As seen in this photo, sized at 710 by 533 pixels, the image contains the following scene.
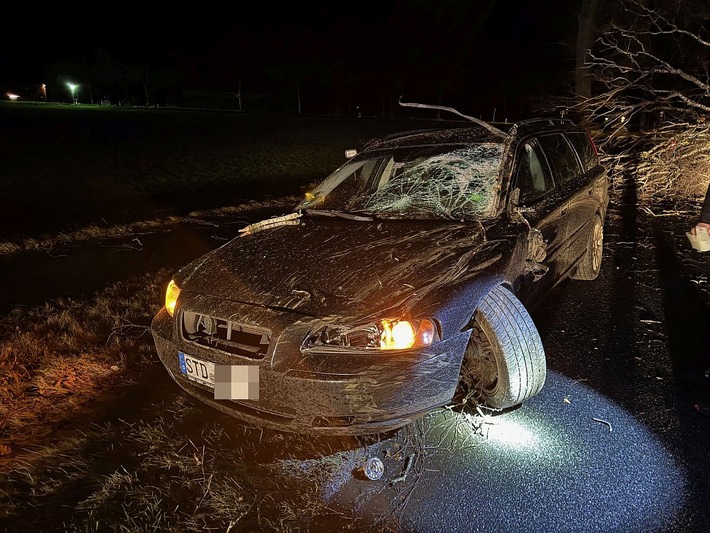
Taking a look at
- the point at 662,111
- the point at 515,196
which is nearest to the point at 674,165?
the point at 662,111

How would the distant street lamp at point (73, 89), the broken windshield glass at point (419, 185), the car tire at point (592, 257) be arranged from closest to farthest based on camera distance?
1. the broken windshield glass at point (419, 185)
2. the car tire at point (592, 257)
3. the distant street lamp at point (73, 89)

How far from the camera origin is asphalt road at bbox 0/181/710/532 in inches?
86.9

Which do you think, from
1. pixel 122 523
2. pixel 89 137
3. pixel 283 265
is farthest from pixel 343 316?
pixel 89 137

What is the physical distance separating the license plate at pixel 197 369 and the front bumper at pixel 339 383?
0.10 m

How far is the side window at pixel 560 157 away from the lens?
4137 millimetres

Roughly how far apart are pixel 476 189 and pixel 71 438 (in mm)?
2804

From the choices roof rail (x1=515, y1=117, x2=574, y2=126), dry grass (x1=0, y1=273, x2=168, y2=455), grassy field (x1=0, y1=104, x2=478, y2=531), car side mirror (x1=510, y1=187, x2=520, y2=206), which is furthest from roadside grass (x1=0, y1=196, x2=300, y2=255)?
car side mirror (x1=510, y1=187, x2=520, y2=206)

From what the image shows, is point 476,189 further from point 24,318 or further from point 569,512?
point 24,318

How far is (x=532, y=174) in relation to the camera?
3.74 m

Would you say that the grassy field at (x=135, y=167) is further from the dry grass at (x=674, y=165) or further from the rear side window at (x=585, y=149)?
the dry grass at (x=674, y=165)

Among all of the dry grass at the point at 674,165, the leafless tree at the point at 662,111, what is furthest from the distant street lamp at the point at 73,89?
the dry grass at the point at 674,165

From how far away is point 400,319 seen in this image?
2328 millimetres

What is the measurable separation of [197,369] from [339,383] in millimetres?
807

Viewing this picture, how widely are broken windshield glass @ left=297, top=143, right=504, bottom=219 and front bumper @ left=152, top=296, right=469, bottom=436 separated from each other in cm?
119
